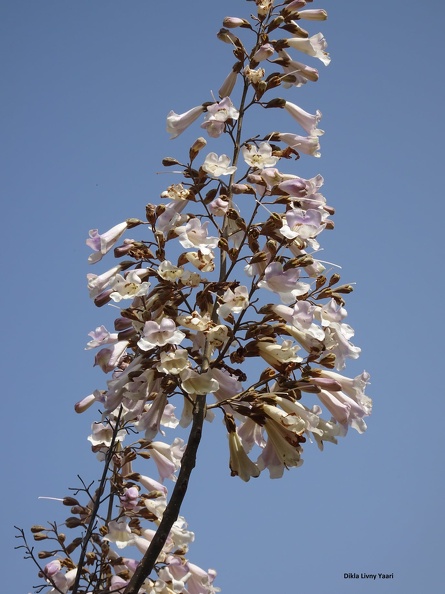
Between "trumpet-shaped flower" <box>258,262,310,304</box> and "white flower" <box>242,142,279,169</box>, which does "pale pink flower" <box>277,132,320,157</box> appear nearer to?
"white flower" <box>242,142,279,169</box>

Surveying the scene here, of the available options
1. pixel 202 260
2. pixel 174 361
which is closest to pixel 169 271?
pixel 202 260

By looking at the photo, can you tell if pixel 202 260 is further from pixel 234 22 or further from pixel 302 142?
pixel 234 22

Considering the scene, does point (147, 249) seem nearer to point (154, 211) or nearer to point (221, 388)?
point (154, 211)

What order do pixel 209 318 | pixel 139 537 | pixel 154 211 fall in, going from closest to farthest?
pixel 209 318 → pixel 154 211 → pixel 139 537

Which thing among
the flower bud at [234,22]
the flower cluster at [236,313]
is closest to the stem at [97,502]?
the flower cluster at [236,313]

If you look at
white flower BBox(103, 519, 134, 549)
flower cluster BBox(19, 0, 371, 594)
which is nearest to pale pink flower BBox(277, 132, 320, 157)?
flower cluster BBox(19, 0, 371, 594)

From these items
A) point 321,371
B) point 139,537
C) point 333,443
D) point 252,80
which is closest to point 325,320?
point 321,371
